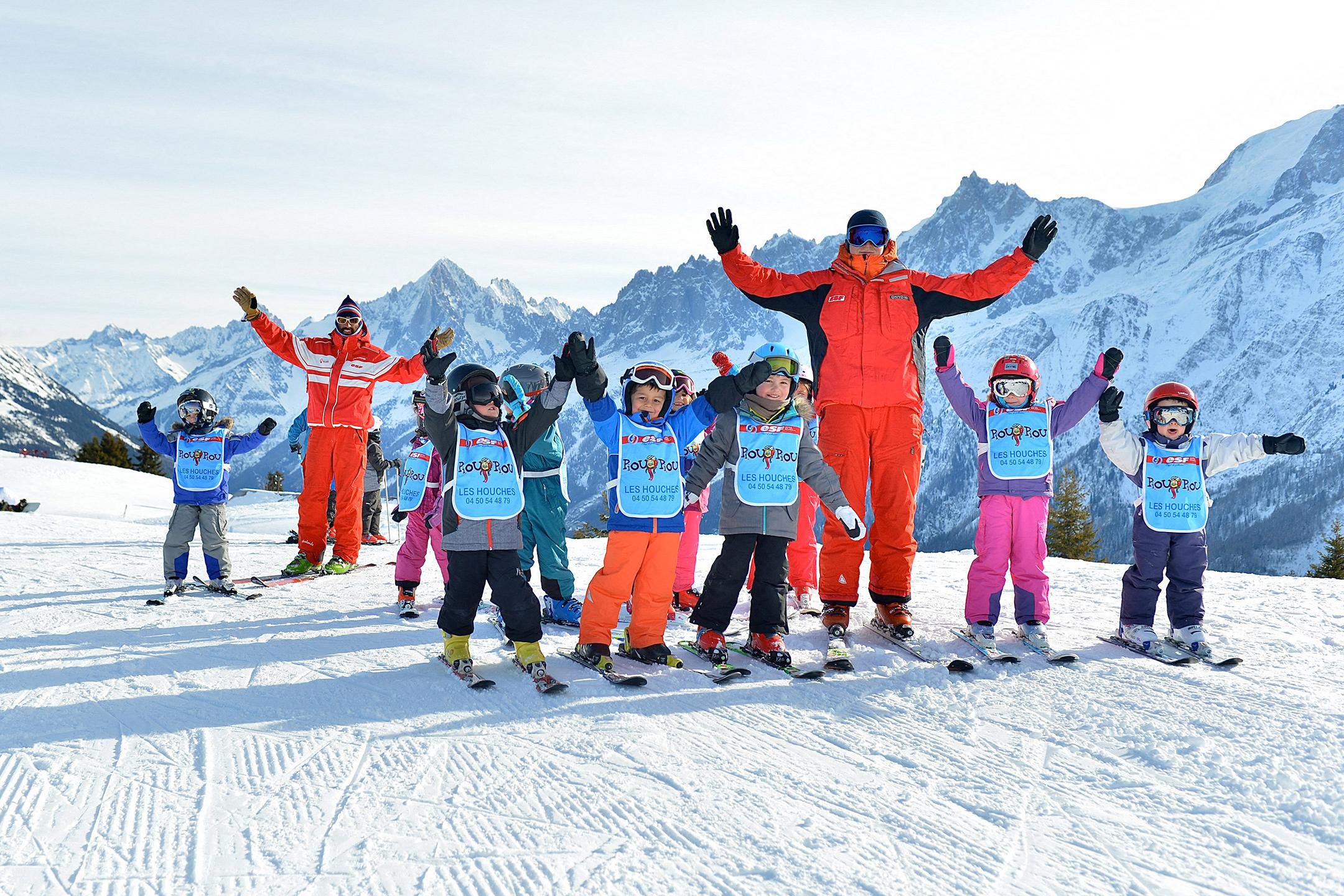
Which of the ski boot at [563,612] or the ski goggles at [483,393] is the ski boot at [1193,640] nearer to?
the ski boot at [563,612]

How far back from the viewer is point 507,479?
4.34 meters

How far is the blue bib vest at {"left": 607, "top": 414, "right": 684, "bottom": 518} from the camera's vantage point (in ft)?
14.4

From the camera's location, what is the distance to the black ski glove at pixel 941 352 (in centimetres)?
505

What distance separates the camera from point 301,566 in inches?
298

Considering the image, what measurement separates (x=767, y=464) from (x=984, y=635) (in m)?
1.66

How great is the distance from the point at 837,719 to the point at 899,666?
0.93 m

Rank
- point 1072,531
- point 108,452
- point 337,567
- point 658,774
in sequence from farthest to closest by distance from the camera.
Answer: point 108,452 → point 1072,531 → point 337,567 → point 658,774

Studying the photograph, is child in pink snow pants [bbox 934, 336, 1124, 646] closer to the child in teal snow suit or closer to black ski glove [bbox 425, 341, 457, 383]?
the child in teal snow suit

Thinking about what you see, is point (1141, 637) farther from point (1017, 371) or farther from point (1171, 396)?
point (1017, 371)

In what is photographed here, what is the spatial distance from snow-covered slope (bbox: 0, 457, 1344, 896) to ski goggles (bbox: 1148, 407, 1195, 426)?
1352 millimetres

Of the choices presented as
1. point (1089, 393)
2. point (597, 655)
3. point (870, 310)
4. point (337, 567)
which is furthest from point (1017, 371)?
point (337, 567)

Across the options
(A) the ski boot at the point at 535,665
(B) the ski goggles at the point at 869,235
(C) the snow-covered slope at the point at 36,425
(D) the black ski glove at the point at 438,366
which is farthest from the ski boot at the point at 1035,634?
(C) the snow-covered slope at the point at 36,425

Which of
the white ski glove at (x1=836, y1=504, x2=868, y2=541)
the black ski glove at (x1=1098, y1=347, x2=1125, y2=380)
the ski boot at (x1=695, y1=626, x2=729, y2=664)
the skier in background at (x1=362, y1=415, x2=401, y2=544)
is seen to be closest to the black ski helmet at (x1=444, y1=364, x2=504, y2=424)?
the ski boot at (x1=695, y1=626, x2=729, y2=664)

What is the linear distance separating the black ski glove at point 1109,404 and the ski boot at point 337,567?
646cm
